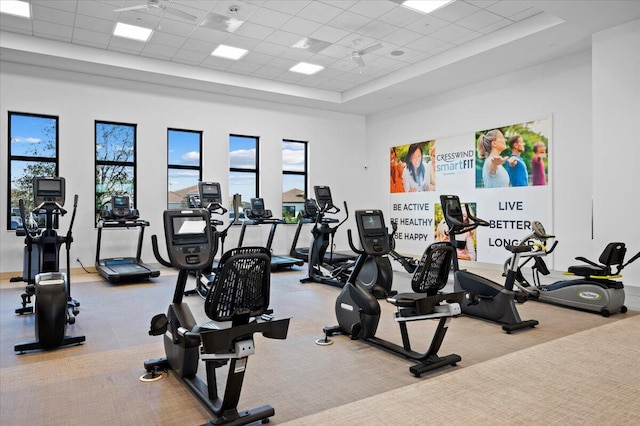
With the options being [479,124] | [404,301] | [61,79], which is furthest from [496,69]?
[61,79]

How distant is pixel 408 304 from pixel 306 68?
6708 millimetres

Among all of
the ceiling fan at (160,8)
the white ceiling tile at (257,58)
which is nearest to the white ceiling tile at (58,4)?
the ceiling fan at (160,8)

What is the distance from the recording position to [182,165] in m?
9.52

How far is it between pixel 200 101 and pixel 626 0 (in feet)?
25.3

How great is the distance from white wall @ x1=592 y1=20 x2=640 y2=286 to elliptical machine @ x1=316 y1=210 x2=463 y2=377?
409 cm

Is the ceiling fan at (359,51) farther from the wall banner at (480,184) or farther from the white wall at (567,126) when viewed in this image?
the wall banner at (480,184)

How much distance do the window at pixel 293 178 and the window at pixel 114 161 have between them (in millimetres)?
3506

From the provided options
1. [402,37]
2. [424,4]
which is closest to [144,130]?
[402,37]

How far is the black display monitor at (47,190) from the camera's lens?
4.95 m

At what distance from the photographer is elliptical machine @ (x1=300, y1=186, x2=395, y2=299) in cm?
585

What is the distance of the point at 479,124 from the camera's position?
29.5 feet

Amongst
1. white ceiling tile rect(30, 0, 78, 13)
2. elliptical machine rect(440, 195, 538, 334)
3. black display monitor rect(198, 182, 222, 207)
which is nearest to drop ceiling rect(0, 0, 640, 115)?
white ceiling tile rect(30, 0, 78, 13)

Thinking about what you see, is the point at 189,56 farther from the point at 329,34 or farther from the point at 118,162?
the point at 329,34

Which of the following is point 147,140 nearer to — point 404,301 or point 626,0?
point 404,301
